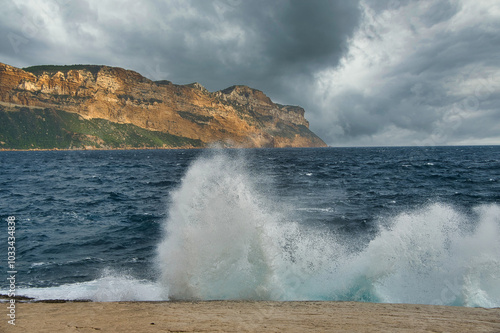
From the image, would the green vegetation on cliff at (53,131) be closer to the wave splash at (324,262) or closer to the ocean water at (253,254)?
the ocean water at (253,254)

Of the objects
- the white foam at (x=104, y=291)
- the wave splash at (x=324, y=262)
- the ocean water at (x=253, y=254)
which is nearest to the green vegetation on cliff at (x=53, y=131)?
the ocean water at (x=253, y=254)

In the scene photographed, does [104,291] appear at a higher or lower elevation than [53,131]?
lower

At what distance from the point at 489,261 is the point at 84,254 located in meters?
14.2

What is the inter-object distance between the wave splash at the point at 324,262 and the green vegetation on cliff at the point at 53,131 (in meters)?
180

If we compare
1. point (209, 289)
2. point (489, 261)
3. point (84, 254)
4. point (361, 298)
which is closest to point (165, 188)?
point (84, 254)

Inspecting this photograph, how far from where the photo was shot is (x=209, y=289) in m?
8.28

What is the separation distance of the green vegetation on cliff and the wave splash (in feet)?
590

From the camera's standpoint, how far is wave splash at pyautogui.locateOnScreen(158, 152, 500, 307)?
8.12m

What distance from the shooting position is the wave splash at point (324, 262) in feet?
26.6

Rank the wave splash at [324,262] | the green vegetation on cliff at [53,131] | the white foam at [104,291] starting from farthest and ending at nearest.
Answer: the green vegetation on cliff at [53,131]
the wave splash at [324,262]
the white foam at [104,291]

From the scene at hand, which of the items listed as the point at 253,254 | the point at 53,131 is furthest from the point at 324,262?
the point at 53,131

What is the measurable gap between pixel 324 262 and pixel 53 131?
7567 inches

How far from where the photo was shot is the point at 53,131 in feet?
536

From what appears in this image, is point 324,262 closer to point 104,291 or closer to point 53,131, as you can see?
point 104,291
